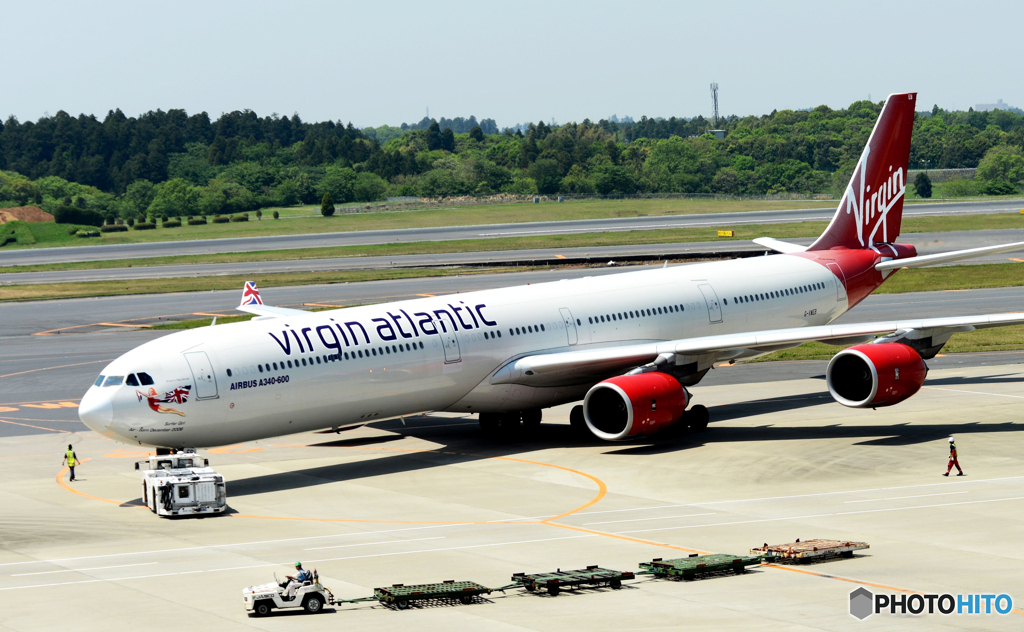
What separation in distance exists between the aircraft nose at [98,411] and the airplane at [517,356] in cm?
4

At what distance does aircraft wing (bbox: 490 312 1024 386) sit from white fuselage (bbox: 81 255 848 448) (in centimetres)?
65

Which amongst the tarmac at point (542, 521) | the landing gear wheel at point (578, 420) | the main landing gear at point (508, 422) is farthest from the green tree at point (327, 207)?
the landing gear wheel at point (578, 420)

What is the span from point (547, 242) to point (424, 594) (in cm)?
10390

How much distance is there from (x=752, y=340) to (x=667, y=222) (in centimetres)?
11966

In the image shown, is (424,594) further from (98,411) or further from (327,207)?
(327,207)

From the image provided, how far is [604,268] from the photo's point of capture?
93375 mm

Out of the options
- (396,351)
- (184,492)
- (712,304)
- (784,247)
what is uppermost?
(784,247)

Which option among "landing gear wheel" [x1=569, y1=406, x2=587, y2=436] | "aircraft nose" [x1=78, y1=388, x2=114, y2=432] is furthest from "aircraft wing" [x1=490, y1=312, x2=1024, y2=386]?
"aircraft nose" [x1=78, y1=388, x2=114, y2=432]

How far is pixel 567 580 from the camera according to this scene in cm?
2320

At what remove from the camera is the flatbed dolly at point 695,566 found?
23703 mm

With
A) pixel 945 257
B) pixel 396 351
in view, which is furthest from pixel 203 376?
pixel 945 257

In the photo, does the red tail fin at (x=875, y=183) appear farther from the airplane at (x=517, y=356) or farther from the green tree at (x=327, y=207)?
the green tree at (x=327, y=207)

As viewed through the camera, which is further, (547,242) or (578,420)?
(547,242)

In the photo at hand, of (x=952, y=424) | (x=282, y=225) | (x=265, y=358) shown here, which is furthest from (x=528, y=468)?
(x=282, y=225)
